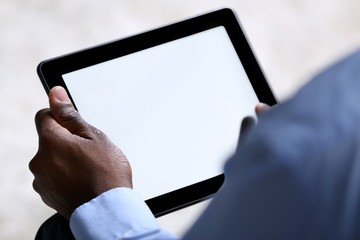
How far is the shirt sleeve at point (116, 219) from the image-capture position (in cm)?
42

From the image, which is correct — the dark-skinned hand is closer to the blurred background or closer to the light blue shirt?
the light blue shirt

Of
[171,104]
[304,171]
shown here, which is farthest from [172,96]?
[304,171]

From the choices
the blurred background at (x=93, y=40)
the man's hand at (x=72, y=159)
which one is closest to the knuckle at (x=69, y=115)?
the man's hand at (x=72, y=159)

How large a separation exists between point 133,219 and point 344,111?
0.22 metres

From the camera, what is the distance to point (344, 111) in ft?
0.80

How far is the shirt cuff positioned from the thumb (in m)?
0.07

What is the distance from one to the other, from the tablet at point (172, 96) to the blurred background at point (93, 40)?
1.33 ft

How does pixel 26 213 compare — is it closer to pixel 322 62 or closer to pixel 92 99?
pixel 92 99

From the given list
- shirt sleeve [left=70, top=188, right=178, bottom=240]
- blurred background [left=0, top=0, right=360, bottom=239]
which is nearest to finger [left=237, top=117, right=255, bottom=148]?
shirt sleeve [left=70, top=188, right=178, bottom=240]

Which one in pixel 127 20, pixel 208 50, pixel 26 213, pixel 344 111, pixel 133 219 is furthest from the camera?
pixel 127 20

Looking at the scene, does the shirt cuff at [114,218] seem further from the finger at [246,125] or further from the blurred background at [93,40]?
the blurred background at [93,40]

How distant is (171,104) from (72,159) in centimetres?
10

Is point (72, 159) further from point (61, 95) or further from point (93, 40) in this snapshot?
point (93, 40)

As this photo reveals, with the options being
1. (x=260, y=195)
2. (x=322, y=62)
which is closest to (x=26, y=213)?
(x=322, y=62)
